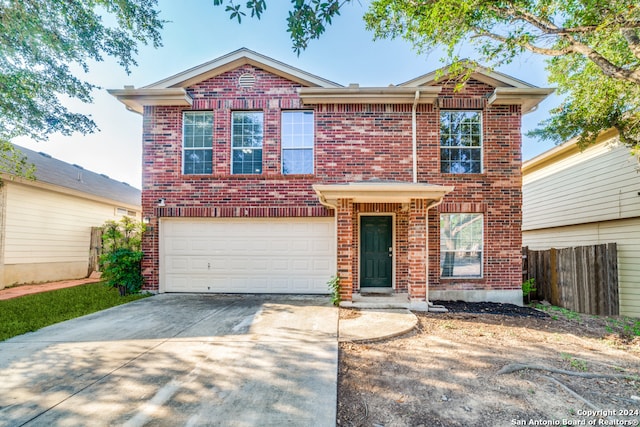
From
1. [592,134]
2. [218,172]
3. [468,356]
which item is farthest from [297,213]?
[592,134]

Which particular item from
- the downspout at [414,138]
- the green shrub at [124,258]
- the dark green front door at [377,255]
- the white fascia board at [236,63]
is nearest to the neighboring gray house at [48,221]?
the green shrub at [124,258]

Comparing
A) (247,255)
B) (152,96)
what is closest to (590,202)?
(247,255)

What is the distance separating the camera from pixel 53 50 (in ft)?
26.0

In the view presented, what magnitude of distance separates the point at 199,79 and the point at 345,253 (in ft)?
20.5

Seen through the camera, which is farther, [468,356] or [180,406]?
[468,356]

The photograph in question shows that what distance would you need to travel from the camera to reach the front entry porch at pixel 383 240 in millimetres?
6707

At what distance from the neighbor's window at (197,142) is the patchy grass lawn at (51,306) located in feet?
12.0

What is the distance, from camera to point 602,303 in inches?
283

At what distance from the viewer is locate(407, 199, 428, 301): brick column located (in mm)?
6949

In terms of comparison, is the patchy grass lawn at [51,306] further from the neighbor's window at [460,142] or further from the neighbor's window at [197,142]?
the neighbor's window at [460,142]

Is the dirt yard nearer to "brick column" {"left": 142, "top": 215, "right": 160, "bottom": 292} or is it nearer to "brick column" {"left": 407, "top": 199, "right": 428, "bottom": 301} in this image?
"brick column" {"left": 407, "top": 199, "right": 428, "bottom": 301}

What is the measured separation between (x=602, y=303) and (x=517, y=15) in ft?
22.0

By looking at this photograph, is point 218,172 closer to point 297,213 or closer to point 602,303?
point 297,213

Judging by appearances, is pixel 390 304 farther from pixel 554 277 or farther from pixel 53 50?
pixel 53 50
